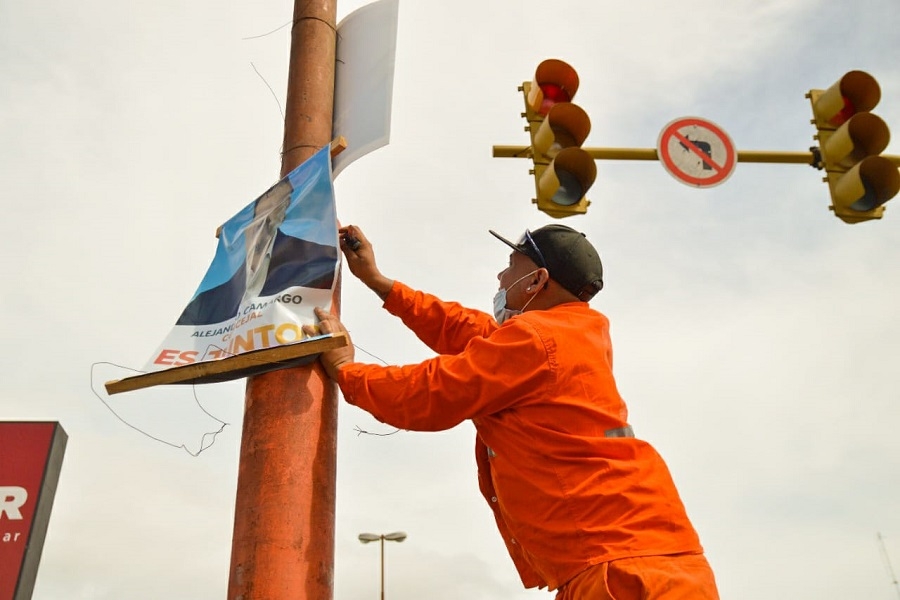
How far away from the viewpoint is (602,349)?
3457mm

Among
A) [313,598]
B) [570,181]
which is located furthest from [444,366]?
[570,181]

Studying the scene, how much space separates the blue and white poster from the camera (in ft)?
11.6

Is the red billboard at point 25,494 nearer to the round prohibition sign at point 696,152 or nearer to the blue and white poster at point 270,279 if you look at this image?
the blue and white poster at point 270,279

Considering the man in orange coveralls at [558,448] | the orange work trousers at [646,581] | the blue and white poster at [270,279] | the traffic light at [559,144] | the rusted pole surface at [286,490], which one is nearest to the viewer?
the orange work trousers at [646,581]

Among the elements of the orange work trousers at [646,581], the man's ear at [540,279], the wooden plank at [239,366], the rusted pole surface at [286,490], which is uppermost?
the man's ear at [540,279]

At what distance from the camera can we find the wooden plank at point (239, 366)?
3342 millimetres

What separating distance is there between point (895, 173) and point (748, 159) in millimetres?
974

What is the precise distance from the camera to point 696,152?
586cm

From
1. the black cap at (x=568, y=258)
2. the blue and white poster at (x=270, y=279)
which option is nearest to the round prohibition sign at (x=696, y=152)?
the black cap at (x=568, y=258)

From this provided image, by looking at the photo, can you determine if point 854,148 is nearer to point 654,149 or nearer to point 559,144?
point 654,149

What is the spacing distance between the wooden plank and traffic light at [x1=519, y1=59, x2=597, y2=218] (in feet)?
8.43

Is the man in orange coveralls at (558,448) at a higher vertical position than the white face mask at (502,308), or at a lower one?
lower

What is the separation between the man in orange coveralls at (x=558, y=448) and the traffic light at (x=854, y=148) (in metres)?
3.06

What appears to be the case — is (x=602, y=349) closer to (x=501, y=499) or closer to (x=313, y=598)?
(x=501, y=499)
